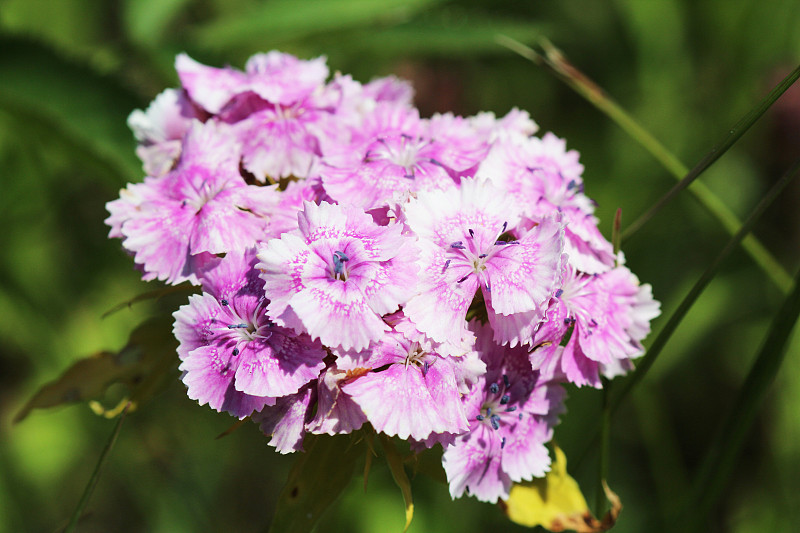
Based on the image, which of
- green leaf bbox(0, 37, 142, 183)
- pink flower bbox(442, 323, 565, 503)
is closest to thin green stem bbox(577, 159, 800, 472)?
pink flower bbox(442, 323, 565, 503)

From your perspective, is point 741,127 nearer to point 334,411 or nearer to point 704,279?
point 704,279

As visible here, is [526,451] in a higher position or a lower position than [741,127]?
lower

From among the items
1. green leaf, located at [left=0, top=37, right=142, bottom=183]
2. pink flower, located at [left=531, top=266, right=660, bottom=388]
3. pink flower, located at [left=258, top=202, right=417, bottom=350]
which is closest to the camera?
pink flower, located at [left=258, top=202, right=417, bottom=350]

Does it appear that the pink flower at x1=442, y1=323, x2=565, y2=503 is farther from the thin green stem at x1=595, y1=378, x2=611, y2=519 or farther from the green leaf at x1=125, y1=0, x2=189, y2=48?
the green leaf at x1=125, y1=0, x2=189, y2=48

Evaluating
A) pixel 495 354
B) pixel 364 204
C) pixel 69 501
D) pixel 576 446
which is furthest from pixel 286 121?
pixel 69 501

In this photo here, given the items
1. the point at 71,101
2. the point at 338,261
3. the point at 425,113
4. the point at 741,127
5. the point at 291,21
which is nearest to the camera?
the point at 338,261

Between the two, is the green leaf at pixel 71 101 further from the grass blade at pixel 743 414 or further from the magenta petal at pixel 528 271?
the grass blade at pixel 743 414

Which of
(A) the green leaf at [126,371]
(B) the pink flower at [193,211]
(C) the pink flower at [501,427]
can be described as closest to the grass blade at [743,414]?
(C) the pink flower at [501,427]

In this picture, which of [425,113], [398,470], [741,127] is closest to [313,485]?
[398,470]
